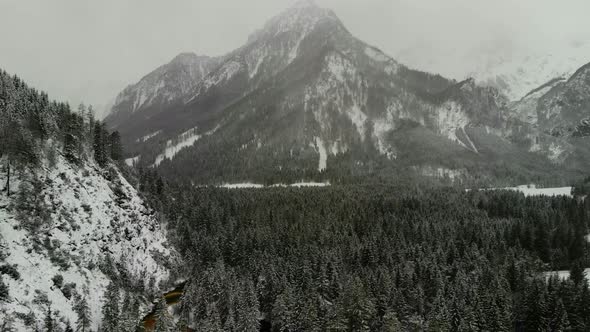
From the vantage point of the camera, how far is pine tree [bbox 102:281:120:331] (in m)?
89.4

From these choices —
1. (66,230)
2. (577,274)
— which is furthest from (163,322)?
(577,274)

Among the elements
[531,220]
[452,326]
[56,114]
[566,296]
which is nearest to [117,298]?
[56,114]

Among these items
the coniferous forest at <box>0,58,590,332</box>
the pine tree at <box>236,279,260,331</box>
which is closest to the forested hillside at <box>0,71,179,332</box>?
the coniferous forest at <box>0,58,590,332</box>

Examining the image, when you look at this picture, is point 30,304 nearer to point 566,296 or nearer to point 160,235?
point 160,235

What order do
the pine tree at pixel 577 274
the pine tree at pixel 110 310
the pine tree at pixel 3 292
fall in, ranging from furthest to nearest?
the pine tree at pixel 577 274 → the pine tree at pixel 110 310 → the pine tree at pixel 3 292

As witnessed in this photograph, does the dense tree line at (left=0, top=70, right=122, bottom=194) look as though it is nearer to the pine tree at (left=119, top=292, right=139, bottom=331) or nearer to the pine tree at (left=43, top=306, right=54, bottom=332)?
the pine tree at (left=43, top=306, right=54, bottom=332)

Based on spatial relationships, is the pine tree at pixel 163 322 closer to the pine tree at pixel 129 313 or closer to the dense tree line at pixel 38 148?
the pine tree at pixel 129 313

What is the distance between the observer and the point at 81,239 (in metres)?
108

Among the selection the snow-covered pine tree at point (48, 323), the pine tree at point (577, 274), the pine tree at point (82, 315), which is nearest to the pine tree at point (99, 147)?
the pine tree at point (82, 315)

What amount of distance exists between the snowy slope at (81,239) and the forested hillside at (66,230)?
0.26 meters

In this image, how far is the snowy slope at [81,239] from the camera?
291 feet

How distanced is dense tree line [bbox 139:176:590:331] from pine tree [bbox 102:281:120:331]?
1806 cm

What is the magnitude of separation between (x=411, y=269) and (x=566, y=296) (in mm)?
39919

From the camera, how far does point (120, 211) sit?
420 ft
